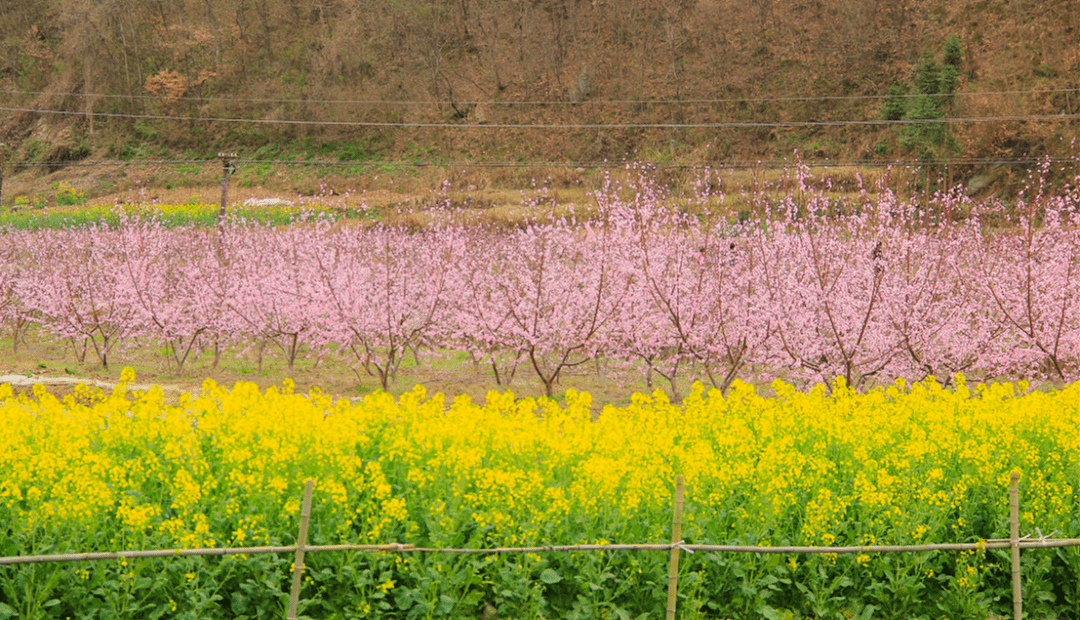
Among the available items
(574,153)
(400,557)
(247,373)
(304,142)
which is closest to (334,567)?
(400,557)

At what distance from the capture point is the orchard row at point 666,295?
1140 cm

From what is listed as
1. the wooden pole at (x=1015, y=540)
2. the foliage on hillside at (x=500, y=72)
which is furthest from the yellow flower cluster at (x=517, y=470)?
the foliage on hillside at (x=500, y=72)

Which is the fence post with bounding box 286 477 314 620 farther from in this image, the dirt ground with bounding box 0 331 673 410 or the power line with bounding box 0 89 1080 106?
the power line with bounding box 0 89 1080 106

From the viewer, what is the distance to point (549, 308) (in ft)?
45.8

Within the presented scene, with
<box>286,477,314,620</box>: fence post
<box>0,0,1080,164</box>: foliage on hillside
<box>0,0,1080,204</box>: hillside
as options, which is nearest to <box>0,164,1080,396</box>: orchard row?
<box>286,477,314,620</box>: fence post

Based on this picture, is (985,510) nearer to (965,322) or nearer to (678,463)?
(678,463)

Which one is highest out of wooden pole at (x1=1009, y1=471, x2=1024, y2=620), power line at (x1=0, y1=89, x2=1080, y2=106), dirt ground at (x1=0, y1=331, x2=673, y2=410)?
power line at (x1=0, y1=89, x2=1080, y2=106)

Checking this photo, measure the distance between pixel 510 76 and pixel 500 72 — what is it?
37.0 inches

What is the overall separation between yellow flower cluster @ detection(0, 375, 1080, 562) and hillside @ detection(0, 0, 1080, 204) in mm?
38783

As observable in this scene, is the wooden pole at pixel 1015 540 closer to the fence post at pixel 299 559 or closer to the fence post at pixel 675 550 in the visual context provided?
the fence post at pixel 675 550

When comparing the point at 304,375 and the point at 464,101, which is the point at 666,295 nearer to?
the point at 304,375

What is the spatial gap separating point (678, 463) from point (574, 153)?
2014 inches

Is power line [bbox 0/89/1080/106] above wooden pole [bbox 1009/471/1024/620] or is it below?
above

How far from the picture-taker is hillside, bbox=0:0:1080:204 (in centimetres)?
4981
